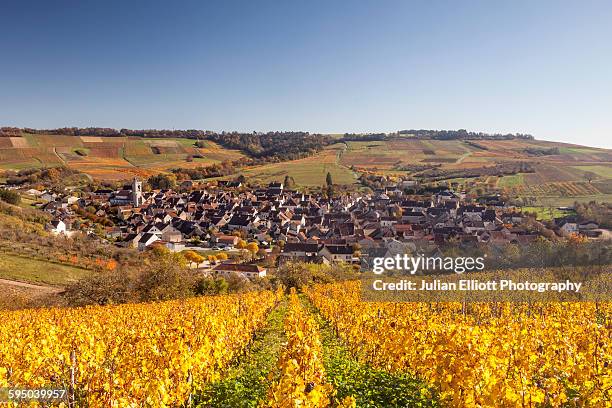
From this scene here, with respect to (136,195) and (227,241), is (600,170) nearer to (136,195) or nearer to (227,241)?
(227,241)

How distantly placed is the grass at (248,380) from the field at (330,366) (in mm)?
43

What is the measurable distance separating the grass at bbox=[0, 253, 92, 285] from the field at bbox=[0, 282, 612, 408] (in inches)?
1303

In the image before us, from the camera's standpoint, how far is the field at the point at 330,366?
7.73 metres

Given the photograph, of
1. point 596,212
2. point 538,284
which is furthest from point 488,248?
point 596,212

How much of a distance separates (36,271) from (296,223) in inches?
2461

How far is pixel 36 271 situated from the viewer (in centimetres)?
4581

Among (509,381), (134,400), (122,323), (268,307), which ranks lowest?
(268,307)

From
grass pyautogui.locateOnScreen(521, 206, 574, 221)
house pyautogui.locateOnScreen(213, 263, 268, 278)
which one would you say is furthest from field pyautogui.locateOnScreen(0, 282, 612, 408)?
grass pyautogui.locateOnScreen(521, 206, 574, 221)

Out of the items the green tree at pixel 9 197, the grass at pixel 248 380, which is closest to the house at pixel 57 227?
the green tree at pixel 9 197

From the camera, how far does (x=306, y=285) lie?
44656 mm

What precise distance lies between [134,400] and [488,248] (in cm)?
5273

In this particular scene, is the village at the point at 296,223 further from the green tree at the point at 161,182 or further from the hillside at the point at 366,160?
the hillside at the point at 366,160

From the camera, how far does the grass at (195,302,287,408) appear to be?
11516mm

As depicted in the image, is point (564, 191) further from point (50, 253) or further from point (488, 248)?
point (50, 253)
